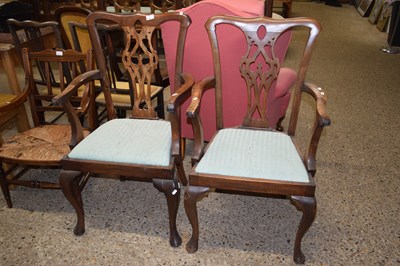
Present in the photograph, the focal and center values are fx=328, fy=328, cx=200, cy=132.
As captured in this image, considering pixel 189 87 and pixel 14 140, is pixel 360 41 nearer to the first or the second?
pixel 189 87

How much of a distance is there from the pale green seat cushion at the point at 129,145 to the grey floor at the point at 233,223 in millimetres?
485

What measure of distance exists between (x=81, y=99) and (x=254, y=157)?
44.1 inches

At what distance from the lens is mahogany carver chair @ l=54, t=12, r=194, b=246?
1535 mm

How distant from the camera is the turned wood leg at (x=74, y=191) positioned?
1.60m

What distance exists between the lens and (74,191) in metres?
1.67

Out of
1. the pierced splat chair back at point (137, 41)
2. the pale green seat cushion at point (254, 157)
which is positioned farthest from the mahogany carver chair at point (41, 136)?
the pale green seat cushion at point (254, 157)

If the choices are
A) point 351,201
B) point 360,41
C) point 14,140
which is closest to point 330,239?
point 351,201

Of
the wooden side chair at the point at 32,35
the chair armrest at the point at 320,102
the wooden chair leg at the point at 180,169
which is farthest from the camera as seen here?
the wooden side chair at the point at 32,35

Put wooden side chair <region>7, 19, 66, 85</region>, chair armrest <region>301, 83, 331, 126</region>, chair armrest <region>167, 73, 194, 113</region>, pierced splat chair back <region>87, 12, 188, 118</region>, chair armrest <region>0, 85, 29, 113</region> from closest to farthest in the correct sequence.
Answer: chair armrest <region>301, 83, 331, 126</region>, chair armrest <region>167, 73, 194, 113</region>, pierced splat chair back <region>87, 12, 188, 118</region>, chair armrest <region>0, 85, 29, 113</region>, wooden side chair <region>7, 19, 66, 85</region>

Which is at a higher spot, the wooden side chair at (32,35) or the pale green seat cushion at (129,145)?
the wooden side chair at (32,35)

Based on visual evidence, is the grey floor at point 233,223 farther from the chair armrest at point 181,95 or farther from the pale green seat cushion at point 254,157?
the chair armrest at point 181,95

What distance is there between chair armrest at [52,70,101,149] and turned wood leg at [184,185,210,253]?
66 cm

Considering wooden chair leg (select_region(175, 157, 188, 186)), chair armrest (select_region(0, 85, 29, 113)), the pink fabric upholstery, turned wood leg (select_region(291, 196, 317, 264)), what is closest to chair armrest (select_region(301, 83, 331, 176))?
turned wood leg (select_region(291, 196, 317, 264))

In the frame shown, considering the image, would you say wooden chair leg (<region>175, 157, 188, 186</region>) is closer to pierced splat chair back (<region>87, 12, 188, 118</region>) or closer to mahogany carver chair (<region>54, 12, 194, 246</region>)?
mahogany carver chair (<region>54, 12, 194, 246</region>)
